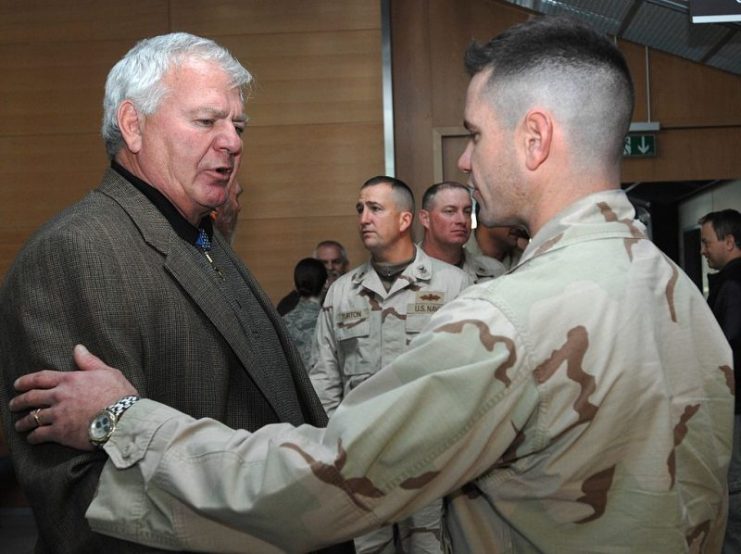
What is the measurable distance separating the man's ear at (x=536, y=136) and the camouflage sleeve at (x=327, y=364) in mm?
2774

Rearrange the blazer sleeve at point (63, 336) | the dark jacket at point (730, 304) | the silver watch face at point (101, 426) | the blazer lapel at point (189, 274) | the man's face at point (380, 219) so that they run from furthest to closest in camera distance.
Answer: the dark jacket at point (730, 304) → the man's face at point (380, 219) → the blazer lapel at point (189, 274) → the blazer sleeve at point (63, 336) → the silver watch face at point (101, 426)

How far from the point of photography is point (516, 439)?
3.94 ft

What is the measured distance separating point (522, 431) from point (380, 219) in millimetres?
3053

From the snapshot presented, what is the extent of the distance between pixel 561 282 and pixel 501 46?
435 millimetres

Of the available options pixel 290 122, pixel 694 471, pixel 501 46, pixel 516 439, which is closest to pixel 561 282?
pixel 516 439

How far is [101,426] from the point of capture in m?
1.31

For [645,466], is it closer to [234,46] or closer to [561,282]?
[561,282]

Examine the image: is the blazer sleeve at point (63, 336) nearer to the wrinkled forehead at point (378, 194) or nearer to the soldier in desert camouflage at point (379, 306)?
the soldier in desert camouflage at point (379, 306)

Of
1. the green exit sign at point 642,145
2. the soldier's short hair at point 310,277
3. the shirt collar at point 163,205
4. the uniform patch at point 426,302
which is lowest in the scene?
the uniform patch at point 426,302

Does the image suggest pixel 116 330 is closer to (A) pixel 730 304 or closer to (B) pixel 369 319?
(B) pixel 369 319

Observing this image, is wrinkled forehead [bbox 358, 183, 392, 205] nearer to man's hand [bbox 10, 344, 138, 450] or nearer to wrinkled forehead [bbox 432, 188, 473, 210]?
wrinkled forehead [bbox 432, 188, 473, 210]

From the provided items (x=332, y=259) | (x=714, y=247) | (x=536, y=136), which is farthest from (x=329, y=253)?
(x=536, y=136)

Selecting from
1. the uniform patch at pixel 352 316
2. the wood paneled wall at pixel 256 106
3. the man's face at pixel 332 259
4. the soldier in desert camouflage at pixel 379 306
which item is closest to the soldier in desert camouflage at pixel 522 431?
the soldier in desert camouflage at pixel 379 306

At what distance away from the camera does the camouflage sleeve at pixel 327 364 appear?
4059 mm
